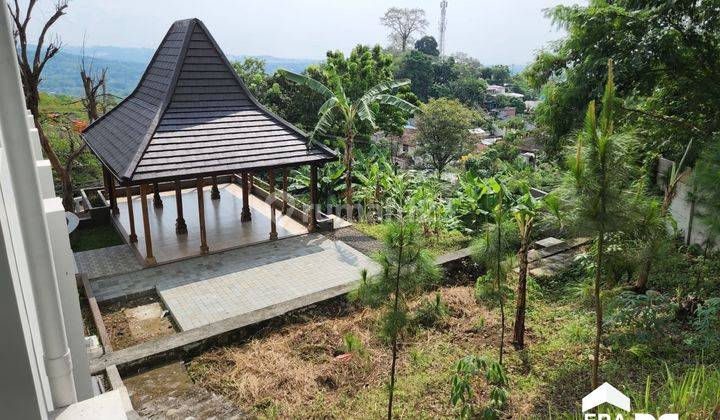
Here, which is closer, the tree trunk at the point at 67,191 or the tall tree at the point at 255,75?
the tree trunk at the point at 67,191

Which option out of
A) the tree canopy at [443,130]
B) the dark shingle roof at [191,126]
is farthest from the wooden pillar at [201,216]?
the tree canopy at [443,130]

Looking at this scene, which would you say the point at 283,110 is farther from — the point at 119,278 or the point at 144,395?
the point at 144,395

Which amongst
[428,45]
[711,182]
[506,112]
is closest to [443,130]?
[711,182]

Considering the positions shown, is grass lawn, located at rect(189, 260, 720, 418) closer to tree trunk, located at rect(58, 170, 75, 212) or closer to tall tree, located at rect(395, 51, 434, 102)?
tree trunk, located at rect(58, 170, 75, 212)

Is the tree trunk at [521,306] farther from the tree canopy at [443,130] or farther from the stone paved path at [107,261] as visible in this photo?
the tree canopy at [443,130]

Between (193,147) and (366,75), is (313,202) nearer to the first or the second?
(193,147)

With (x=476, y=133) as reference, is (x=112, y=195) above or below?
above

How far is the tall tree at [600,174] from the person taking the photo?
4352 mm

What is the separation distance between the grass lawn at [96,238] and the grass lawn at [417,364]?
618cm

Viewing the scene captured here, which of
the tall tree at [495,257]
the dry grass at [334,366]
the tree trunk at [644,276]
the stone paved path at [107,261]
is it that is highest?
the tall tree at [495,257]

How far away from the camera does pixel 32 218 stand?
4.87 ft

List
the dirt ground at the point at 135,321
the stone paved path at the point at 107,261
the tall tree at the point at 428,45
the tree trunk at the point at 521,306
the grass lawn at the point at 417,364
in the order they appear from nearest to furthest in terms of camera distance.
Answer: the grass lawn at the point at 417,364 < the tree trunk at the point at 521,306 < the dirt ground at the point at 135,321 < the stone paved path at the point at 107,261 < the tall tree at the point at 428,45

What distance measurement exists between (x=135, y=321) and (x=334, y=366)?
3978 mm

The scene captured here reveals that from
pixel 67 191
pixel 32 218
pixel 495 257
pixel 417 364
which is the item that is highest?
pixel 32 218
